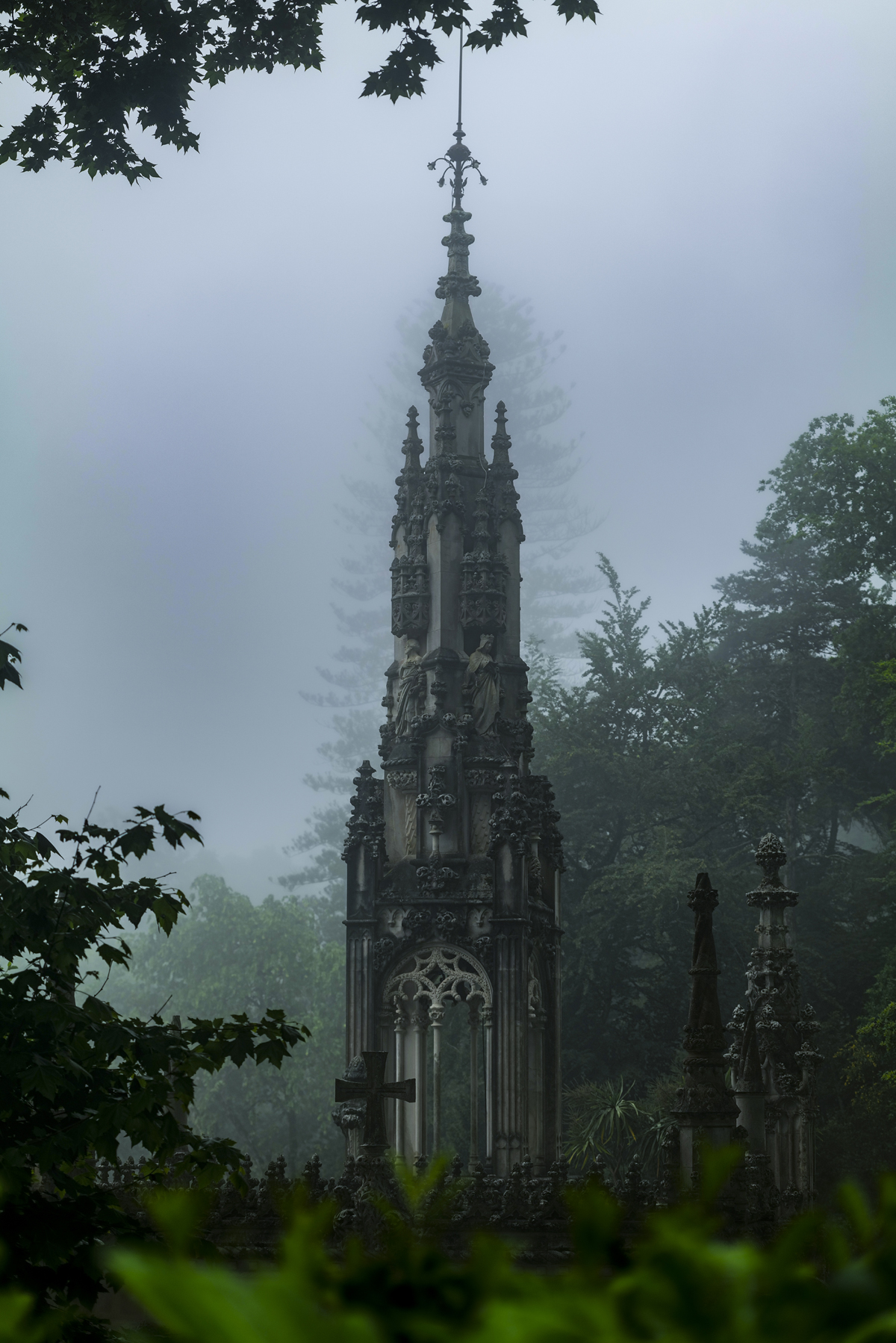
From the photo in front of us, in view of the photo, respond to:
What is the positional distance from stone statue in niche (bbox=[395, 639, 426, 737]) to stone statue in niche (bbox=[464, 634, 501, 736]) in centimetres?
62

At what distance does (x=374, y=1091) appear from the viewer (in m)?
13.7

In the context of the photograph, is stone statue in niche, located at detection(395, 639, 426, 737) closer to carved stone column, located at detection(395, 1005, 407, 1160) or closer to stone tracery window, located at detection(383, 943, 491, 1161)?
stone tracery window, located at detection(383, 943, 491, 1161)

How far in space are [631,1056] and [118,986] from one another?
2528cm

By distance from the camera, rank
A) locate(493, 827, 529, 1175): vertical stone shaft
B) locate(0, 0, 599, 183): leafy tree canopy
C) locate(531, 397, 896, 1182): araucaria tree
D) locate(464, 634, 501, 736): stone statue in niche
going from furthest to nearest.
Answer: locate(531, 397, 896, 1182): araucaria tree → locate(464, 634, 501, 736): stone statue in niche → locate(493, 827, 529, 1175): vertical stone shaft → locate(0, 0, 599, 183): leafy tree canopy

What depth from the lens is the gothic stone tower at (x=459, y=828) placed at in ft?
56.6

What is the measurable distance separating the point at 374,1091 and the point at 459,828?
500 cm

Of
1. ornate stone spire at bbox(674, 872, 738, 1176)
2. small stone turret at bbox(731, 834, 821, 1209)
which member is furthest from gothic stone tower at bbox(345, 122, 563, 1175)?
ornate stone spire at bbox(674, 872, 738, 1176)

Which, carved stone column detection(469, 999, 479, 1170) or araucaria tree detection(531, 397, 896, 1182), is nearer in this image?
carved stone column detection(469, 999, 479, 1170)

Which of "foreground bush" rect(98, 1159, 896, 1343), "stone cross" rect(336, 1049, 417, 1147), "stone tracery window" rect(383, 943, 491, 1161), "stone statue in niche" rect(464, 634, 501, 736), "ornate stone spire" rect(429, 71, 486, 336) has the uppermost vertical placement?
"ornate stone spire" rect(429, 71, 486, 336)

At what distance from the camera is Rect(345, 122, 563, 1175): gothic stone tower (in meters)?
17.2

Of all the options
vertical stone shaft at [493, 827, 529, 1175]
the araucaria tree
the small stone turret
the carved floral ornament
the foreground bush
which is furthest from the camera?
the araucaria tree

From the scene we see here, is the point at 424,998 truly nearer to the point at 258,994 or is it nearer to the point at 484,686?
the point at 484,686

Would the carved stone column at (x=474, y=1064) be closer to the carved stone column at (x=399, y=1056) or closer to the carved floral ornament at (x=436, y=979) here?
the carved floral ornament at (x=436, y=979)

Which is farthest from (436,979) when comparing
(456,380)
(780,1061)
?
(456,380)
